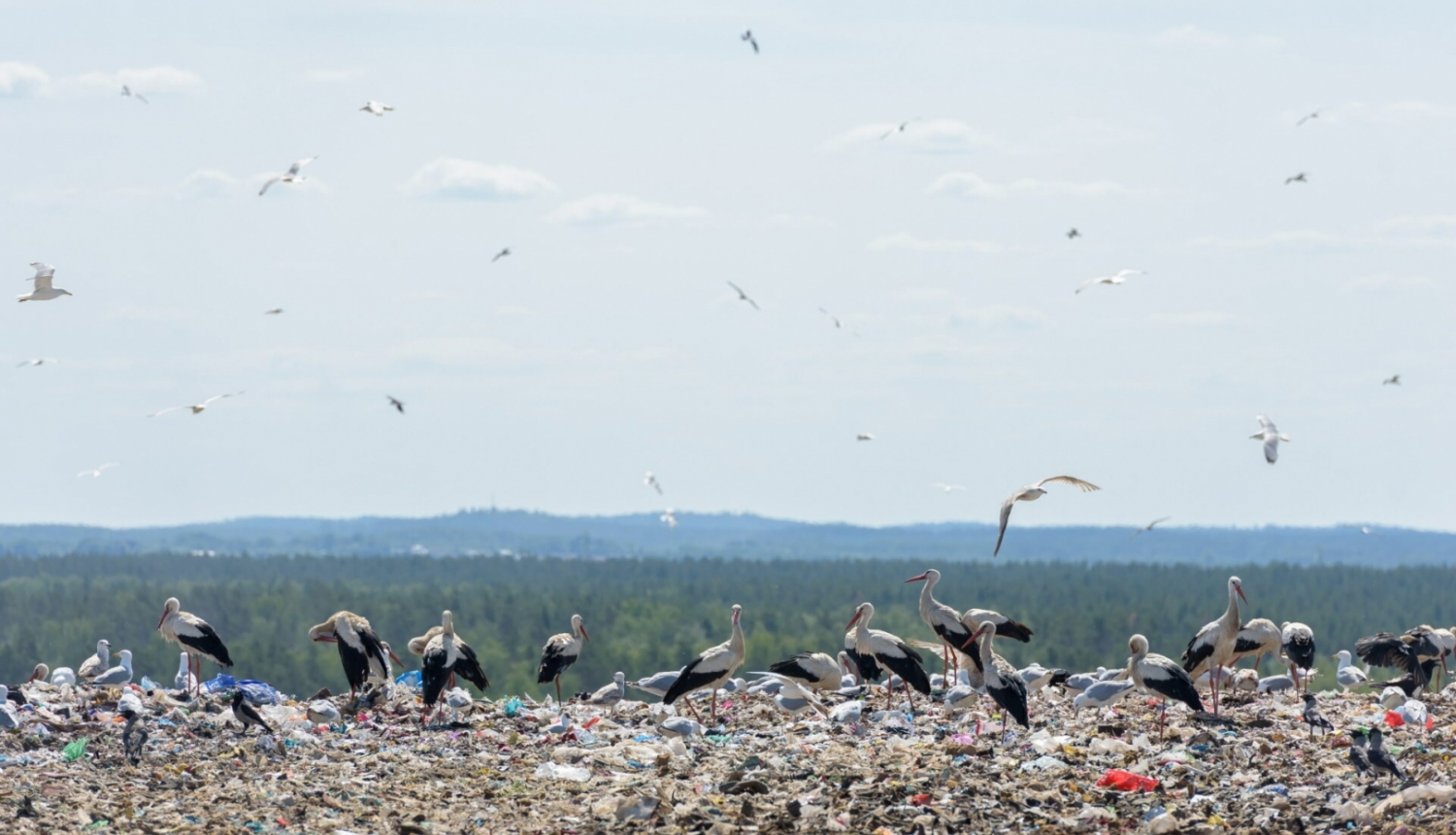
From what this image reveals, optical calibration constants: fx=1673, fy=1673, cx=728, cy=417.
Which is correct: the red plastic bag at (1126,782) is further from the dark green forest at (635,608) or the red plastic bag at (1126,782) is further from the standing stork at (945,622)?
the dark green forest at (635,608)

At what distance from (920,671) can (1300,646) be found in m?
4.29

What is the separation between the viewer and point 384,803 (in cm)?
1418

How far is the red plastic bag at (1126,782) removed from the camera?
539 inches

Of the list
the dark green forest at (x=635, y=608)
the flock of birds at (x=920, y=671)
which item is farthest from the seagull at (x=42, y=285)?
the dark green forest at (x=635, y=608)

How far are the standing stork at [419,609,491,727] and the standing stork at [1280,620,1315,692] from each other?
8.90 metres

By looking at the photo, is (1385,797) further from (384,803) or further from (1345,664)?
(1345,664)

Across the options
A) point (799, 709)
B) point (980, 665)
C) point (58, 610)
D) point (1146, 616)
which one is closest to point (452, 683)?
point (799, 709)

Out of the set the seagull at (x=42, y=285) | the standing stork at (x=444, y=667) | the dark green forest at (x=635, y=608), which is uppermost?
the seagull at (x=42, y=285)

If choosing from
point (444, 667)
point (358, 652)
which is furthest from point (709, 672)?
point (358, 652)

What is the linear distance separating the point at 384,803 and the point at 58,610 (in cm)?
10570

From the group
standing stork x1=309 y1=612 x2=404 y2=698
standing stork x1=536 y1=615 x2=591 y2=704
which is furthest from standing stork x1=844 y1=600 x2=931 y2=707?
standing stork x1=309 y1=612 x2=404 y2=698

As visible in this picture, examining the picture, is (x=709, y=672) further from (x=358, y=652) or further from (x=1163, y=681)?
(x=1163, y=681)

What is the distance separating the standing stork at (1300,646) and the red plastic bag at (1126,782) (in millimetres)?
5486

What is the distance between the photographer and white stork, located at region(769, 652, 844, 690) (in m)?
18.8
